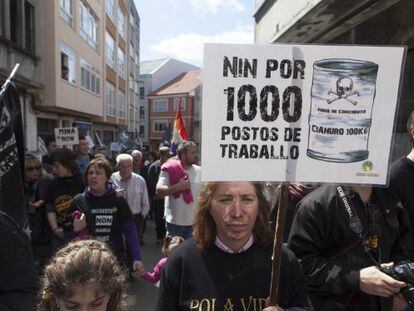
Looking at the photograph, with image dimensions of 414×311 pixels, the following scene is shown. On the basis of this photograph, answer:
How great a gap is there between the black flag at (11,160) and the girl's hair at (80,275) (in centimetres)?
81

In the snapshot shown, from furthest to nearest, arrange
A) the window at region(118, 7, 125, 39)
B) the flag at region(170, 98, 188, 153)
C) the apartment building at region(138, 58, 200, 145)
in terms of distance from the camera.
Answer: the apartment building at region(138, 58, 200, 145)
the window at region(118, 7, 125, 39)
the flag at region(170, 98, 188, 153)

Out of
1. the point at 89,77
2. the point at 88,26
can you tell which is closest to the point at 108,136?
the point at 89,77

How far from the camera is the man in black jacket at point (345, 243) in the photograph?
7.12ft

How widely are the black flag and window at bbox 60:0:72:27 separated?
15721 millimetres

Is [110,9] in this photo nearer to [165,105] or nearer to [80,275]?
[80,275]

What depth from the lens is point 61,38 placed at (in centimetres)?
1667

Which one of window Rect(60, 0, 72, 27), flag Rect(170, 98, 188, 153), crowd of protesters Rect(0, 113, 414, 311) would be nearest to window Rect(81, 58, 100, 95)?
window Rect(60, 0, 72, 27)

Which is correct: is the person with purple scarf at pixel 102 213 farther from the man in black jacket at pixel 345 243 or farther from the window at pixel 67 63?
the window at pixel 67 63

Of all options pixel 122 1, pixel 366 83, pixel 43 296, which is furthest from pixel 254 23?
pixel 122 1

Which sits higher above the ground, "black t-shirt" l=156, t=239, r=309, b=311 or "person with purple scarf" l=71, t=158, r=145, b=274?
"black t-shirt" l=156, t=239, r=309, b=311

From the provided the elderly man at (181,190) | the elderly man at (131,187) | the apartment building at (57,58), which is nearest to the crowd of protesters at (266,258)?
the elderly man at (181,190)

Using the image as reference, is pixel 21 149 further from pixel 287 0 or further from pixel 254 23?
pixel 254 23

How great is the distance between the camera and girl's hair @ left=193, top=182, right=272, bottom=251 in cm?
190

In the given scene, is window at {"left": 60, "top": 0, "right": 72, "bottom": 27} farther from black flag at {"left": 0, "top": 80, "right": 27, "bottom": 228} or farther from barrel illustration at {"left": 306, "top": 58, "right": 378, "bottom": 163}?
barrel illustration at {"left": 306, "top": 58, "right": 378, "bottom": 163}
